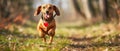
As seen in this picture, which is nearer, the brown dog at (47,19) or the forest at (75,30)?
the brown dog at (47,19)

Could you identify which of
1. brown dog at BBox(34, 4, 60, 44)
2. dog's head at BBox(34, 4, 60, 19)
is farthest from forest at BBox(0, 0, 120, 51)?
dog's head at BBox(34, 4, 60, 19)

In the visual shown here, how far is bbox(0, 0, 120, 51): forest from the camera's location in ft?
38.4

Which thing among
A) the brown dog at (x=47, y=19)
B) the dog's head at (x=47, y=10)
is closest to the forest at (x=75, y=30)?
the brown dog at (x=47, y=19)

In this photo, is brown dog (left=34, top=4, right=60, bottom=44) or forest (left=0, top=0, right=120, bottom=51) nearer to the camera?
brown dog (left=34, top=4, right=60, bottom=44)

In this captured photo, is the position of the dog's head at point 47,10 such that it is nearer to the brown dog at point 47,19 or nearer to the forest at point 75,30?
the brown dog at point 47,19

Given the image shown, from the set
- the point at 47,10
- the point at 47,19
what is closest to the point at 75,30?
the point at 47,19

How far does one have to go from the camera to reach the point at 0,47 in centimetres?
1122

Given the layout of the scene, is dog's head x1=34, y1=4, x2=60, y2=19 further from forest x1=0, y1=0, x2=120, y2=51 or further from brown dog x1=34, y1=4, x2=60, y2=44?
forest x1=0, y1=0, x2=120, y2=51

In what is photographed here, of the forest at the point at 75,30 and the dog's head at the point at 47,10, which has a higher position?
the dog's head at the point at 47,10

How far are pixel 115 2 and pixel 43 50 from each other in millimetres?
9307

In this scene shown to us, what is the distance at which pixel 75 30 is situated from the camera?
1047 inches

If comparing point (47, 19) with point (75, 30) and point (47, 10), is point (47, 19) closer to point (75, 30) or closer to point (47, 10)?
point (47, 10)

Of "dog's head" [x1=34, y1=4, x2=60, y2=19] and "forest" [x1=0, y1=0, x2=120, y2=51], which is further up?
"dog's head" [x1=34, y1=4, x2=60, y2=19]

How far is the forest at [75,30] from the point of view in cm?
1171
